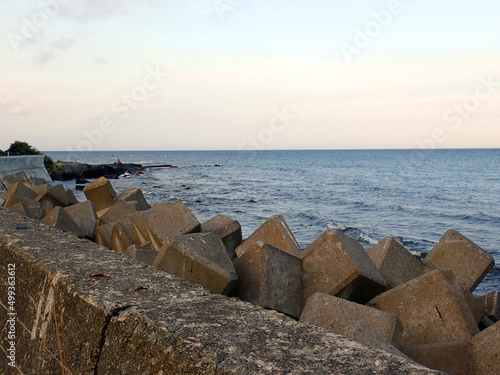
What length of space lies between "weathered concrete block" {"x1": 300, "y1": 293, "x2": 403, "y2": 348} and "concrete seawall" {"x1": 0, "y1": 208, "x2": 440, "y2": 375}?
140 cm

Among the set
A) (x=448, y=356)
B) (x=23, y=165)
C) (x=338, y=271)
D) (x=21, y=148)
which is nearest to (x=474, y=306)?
(x=448, y=356)

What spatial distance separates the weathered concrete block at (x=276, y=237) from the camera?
4.87 metres

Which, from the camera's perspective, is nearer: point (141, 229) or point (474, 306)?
point (474, 306)

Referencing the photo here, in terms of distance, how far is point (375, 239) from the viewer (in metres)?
16.0

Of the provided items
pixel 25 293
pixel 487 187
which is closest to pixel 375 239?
pixel 25 293

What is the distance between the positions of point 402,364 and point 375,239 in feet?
50.0

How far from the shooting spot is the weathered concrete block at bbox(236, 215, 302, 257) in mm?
4867

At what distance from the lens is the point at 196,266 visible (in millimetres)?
3611

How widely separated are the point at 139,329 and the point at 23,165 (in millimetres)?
20856

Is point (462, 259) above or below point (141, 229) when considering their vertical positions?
below

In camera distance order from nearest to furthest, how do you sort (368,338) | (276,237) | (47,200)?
(368,338)
(276,237)
(47,200)

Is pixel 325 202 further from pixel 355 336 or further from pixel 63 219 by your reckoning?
pixel 355 336

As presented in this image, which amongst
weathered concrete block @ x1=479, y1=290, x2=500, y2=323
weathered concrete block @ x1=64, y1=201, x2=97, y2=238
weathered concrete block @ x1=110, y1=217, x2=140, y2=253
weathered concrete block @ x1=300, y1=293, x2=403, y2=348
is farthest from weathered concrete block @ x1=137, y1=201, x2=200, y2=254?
weathered concrete block @ x1=479, y1=290, x2=500, y2=323

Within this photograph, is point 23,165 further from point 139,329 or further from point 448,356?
point 139,329
